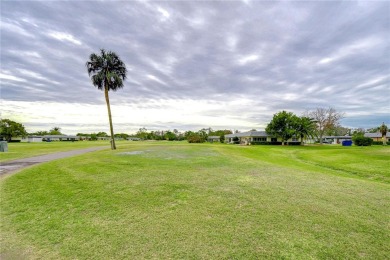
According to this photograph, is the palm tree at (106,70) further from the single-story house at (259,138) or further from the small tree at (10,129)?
the small tree at (10,129)

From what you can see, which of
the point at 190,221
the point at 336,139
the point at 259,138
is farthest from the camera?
the point at 336,139

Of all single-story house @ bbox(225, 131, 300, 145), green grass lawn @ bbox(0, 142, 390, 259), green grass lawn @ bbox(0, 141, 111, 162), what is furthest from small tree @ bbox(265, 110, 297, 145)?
green grass lawn @ bbox(0, 142, 390, 259)

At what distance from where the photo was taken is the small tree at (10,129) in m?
74.9

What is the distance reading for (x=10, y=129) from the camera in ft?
247

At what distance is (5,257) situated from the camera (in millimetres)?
3314

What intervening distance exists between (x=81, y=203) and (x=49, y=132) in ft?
559

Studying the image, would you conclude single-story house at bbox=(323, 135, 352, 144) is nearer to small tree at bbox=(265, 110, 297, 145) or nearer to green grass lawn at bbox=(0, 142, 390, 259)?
small tree at bbox=(265, 110, 297, 145)

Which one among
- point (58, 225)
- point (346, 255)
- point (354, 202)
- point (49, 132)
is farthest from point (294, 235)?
point (49, 132)

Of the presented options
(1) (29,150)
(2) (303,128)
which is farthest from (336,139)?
(1) (29,150)

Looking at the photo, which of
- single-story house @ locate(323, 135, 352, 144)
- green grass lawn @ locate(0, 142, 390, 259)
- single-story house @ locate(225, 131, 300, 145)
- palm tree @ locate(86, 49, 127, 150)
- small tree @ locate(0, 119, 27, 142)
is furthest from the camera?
single-story house @ locate(323, 135, 352, 144)

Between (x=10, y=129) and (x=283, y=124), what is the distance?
328ft

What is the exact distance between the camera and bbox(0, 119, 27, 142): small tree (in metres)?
74.9

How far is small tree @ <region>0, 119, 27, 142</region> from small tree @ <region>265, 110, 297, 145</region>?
318 feet

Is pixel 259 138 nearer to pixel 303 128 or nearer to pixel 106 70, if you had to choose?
pixel 303 128
